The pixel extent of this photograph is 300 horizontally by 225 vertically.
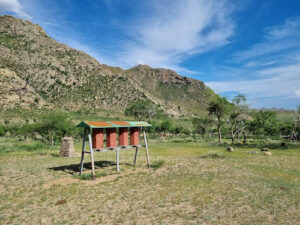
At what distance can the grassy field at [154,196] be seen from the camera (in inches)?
288

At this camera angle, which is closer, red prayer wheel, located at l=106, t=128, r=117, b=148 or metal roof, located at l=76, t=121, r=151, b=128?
metal roof, located at l=76, t=121, r=151, b=128

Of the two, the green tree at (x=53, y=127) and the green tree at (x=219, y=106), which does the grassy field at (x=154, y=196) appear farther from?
the green tree at (x=219, y=106)

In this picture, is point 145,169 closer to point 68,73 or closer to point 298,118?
point 298,118

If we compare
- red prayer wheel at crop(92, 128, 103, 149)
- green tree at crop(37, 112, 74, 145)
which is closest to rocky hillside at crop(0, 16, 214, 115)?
green tree at crop(37, 112, 74, 145)

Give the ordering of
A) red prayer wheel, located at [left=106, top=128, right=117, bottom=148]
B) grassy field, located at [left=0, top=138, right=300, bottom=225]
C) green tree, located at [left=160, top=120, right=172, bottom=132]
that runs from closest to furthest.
→ grassy field, located at [left=0, top=138, right=300, bottom=225] < red prayer wheel, located at [left=106, top=128, right=117, bottom=148] < green tree, located at [left=160, top=120, right=172, bottom=132]

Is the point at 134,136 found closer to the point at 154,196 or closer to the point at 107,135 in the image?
the point at 107,135

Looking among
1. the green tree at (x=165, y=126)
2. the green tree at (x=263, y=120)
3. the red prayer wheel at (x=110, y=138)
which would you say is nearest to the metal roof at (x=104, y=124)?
the red prayer wheel at (x=110, y=138)

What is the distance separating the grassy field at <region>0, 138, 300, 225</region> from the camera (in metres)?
7.32

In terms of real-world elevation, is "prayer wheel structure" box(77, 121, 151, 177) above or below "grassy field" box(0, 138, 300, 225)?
above

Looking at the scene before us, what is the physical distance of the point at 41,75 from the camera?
79500mm

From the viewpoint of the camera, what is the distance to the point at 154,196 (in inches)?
369

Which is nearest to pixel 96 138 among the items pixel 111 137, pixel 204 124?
pixel 111 137

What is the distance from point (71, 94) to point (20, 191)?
72917 millimetres

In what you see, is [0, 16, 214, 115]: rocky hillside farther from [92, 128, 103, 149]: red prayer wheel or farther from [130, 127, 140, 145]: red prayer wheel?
[92, 128, 103, 149]: red prayer wheel
